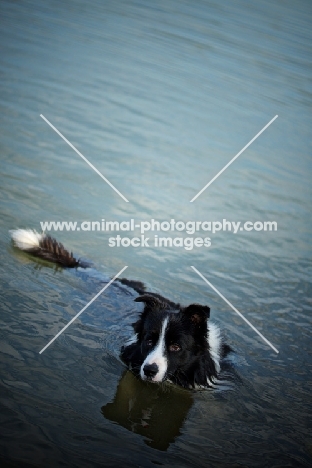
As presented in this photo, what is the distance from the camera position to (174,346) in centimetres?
495

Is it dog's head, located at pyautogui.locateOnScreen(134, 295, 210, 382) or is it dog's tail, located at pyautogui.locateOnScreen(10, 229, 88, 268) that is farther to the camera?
dog's tail, located at pyautogui.locateOnScreen(10, 229, 88, 268)

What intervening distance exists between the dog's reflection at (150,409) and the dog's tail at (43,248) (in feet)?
6.51

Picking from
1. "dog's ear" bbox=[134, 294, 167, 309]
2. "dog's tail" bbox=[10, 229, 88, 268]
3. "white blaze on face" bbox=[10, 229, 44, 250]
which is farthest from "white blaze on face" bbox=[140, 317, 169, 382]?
"white blaze on face" bbox=[10, 229, 44, 250]

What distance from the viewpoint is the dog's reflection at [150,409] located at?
173 inches

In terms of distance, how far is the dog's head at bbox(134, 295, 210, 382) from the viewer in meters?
4.82

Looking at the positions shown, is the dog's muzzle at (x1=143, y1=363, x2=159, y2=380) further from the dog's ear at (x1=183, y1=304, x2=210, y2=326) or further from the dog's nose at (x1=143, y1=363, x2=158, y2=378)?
the dog's ear at (x1=183, y1=304, x2=210, y2=326)

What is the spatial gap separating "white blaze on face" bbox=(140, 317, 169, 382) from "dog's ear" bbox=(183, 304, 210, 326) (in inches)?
8.7

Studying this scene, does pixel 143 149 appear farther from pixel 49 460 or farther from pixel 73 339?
pixel 49 460

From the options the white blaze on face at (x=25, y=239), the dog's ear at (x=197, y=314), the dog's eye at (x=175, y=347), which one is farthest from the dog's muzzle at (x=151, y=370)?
the white blaze on face at (x=25, y=239)

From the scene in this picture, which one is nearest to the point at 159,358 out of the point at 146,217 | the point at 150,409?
the point at 150,409

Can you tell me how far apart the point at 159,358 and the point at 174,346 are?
7.8 inches

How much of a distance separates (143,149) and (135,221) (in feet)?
9.52

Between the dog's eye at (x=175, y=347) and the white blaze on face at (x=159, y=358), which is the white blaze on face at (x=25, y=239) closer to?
the white blaze on face at (x=159, y=358)

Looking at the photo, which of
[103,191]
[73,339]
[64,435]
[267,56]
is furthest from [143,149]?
[267,56]
